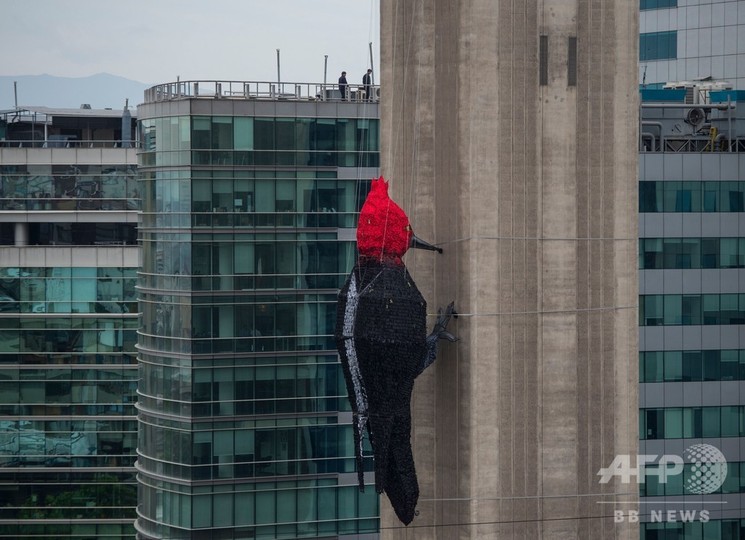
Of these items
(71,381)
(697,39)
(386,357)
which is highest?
(697,39)

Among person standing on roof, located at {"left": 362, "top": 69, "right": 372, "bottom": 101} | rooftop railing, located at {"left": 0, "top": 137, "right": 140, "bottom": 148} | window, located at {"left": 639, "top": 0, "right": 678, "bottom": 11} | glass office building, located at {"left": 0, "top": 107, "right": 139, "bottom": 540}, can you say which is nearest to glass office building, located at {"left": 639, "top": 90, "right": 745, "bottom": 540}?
person standing on roof, located at {"left": 362, "top": 69, "right": 372, "bottom": 101}

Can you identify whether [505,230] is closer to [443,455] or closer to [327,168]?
[443,455]

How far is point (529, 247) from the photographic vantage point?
127ft

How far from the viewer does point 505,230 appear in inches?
1515

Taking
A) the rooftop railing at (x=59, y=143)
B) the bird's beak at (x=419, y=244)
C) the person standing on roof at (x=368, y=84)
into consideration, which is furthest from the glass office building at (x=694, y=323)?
the rooftop railing at (x=59, y=143)

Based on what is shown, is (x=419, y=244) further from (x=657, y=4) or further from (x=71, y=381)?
(x=657, y=4)

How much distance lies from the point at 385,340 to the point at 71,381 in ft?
160

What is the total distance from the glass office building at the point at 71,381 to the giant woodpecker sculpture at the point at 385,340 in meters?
45.8

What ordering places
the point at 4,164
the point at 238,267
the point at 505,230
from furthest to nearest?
the point at 4,164
the point at 238,267
the point at 505,230

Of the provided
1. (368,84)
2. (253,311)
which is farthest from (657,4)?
(253,311)

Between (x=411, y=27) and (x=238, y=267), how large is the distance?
89.1ft

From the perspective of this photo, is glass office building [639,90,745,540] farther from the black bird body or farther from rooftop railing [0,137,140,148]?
rooftop railing [0,137,140,148]

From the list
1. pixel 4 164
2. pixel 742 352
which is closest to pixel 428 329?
pixel 742 352

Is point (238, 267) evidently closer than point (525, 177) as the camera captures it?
No
